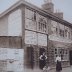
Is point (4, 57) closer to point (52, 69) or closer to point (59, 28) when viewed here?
point (52, 69)

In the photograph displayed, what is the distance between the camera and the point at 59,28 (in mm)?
14867

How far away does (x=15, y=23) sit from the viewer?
11352mm

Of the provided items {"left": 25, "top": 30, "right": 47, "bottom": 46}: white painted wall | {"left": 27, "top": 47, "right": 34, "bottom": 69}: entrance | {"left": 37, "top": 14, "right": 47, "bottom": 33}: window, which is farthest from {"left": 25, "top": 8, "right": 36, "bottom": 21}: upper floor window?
{"left": 27, "top": 47, "right": 34, "bottom": 69}: entrance

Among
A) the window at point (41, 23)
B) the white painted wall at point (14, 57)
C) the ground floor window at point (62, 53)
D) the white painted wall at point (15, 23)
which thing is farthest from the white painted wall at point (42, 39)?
the white painted wall at point (14, 57)

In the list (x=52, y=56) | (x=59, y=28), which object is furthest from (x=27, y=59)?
(x=59, y=28)

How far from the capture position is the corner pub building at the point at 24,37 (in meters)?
10.9

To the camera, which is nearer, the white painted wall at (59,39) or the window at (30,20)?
the window at (30,20)

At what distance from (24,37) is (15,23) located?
0.72m

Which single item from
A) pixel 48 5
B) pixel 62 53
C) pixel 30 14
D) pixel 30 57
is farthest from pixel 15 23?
pixel 62 53

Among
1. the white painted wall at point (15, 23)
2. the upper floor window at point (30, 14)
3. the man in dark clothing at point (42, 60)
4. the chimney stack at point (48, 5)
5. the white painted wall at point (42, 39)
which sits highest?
the chimney stack at point (48, 5)

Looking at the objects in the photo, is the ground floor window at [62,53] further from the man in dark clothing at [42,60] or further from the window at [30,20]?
the window at [30,20]

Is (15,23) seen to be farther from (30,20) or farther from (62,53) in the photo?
(62,53)

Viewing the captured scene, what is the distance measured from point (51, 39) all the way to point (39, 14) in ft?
6.51

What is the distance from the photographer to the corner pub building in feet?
35.8
